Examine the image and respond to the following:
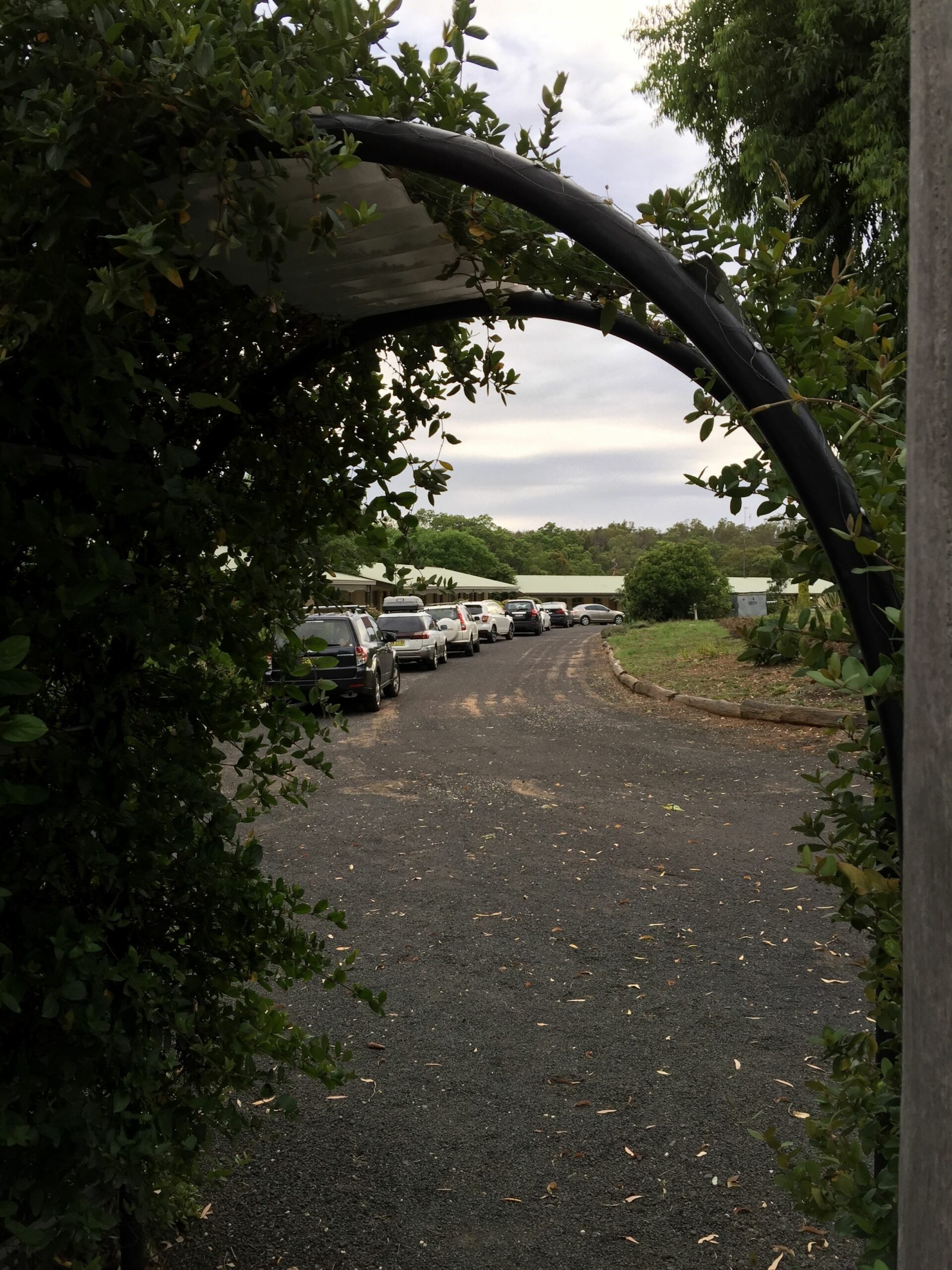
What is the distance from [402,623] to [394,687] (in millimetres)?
5927

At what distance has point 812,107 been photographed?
15.8m

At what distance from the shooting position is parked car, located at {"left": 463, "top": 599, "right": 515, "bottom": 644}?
119 ft

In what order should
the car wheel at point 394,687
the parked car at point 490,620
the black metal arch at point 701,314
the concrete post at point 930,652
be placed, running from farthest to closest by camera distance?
the parked car at point 490,620 < the car wheel at point 394,687 < the black metal arch at point 701,314 < the concrete post at point 930,652

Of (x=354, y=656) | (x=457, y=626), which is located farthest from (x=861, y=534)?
(x=457, y=626)

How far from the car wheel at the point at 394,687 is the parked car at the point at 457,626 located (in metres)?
10.1

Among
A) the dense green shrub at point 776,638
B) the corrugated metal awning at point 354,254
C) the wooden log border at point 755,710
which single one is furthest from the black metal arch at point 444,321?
the wooden log border at point 755,710

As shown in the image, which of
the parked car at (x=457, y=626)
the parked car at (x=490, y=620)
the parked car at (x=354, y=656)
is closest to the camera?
the parked car at (x=354, y=656)

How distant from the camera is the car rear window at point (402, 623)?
79.8ft

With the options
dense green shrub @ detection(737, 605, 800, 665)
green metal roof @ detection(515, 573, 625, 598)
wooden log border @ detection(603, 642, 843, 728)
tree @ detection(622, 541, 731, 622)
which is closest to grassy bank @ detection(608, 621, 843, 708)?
wooden log border @ detection(603, 642, 843, 728)

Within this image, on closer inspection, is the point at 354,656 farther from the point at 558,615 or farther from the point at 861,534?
the point at 558,615

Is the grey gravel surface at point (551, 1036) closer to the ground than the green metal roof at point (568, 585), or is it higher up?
closer to the ground

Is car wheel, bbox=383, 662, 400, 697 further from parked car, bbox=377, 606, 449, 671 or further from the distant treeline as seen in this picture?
the distant treeline

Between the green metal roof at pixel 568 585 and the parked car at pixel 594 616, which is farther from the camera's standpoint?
the green metal roof at pixel 568 585

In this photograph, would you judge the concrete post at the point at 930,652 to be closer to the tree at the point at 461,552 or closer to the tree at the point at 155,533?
the tree at the point at 155,533
